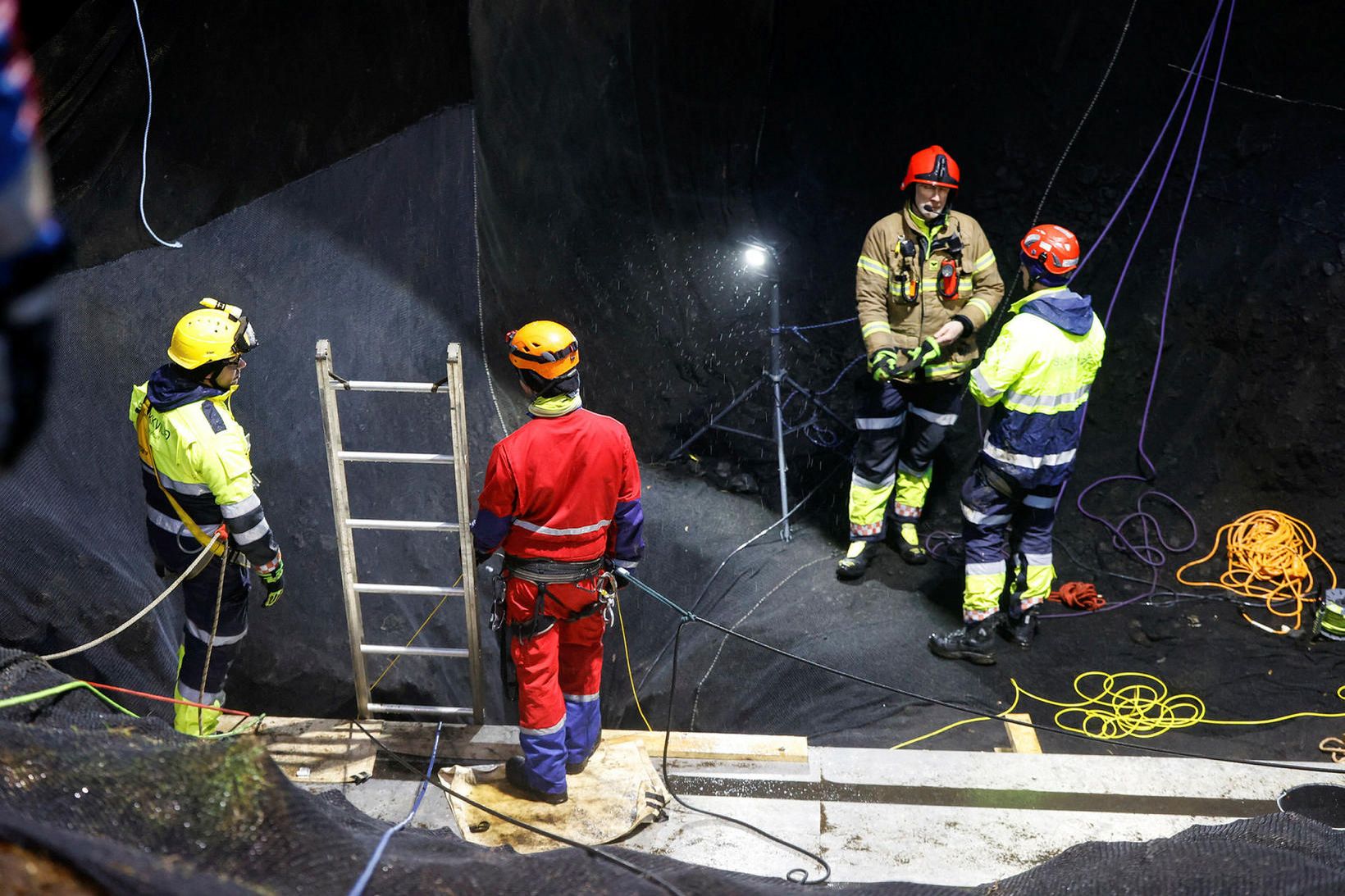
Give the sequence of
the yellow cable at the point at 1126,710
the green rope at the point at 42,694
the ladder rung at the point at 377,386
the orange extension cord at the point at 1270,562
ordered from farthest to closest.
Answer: the orange extension cord at the point at 1270,562, the yellow cable at the point at 1126,710, the ladder rung at the point at 377,386, the green rope at the point at 42,694

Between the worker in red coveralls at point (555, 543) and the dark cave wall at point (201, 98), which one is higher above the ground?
the dark cave wall at point (201, 98)

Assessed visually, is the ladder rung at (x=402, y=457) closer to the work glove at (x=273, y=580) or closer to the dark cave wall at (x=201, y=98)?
the work glove at (x=273, y=580)

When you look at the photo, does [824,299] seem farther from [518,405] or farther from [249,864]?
[249,864]

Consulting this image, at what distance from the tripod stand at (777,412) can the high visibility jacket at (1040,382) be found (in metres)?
1.67

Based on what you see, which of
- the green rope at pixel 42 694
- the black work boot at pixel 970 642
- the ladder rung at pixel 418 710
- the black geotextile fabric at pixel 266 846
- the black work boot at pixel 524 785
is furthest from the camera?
the black work boot at pixel 970 642

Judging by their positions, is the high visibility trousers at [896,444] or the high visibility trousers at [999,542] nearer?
the high visibility trousers at [999,542]

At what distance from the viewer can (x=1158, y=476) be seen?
6328 millimetres

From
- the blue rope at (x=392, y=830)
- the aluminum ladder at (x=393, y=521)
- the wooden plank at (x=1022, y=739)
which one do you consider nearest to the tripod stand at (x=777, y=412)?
the wooden plank at (x=1022, y=739)

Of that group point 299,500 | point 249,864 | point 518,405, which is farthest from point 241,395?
point 249,864

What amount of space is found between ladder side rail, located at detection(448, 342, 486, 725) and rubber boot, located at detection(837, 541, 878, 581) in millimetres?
2401

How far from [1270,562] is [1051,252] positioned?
2.43 m

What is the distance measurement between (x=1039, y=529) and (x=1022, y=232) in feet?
7.95

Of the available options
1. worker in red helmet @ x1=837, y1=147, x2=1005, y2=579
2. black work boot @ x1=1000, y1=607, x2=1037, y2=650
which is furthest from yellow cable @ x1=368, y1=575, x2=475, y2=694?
black work boot @ x1=1000, y1=607, x2=1037, y2=650

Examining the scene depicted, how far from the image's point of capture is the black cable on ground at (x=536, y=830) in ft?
8.12
